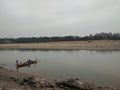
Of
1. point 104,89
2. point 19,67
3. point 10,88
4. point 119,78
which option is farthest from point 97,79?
point 19,67

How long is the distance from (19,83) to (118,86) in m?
9.27

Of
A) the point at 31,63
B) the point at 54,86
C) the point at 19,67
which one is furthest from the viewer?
the point at 31,63

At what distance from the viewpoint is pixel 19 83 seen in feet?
48.0

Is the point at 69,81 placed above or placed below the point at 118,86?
above

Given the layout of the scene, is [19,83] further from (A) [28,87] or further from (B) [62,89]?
(B) [62,89]

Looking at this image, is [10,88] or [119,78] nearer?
[10,88]

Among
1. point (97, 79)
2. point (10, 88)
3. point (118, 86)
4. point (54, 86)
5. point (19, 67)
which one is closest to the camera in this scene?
point (10, 88)

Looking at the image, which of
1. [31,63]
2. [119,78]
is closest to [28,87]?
[119,78]

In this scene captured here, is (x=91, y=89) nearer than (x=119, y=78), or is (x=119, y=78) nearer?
(x=91, y=89)

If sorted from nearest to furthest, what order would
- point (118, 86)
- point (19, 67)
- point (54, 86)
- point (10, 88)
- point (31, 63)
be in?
point (10, 88) < point (54, 86) < point (118, 86) < point (19, 67) < point (31, 63)

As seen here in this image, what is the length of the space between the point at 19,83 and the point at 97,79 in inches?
353

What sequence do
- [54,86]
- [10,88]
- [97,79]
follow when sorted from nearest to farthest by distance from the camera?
[10,88] < [54,86] < [97,79]

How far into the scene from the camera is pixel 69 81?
14.0 metres

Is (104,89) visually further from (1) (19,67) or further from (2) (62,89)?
(1) (19,67)
